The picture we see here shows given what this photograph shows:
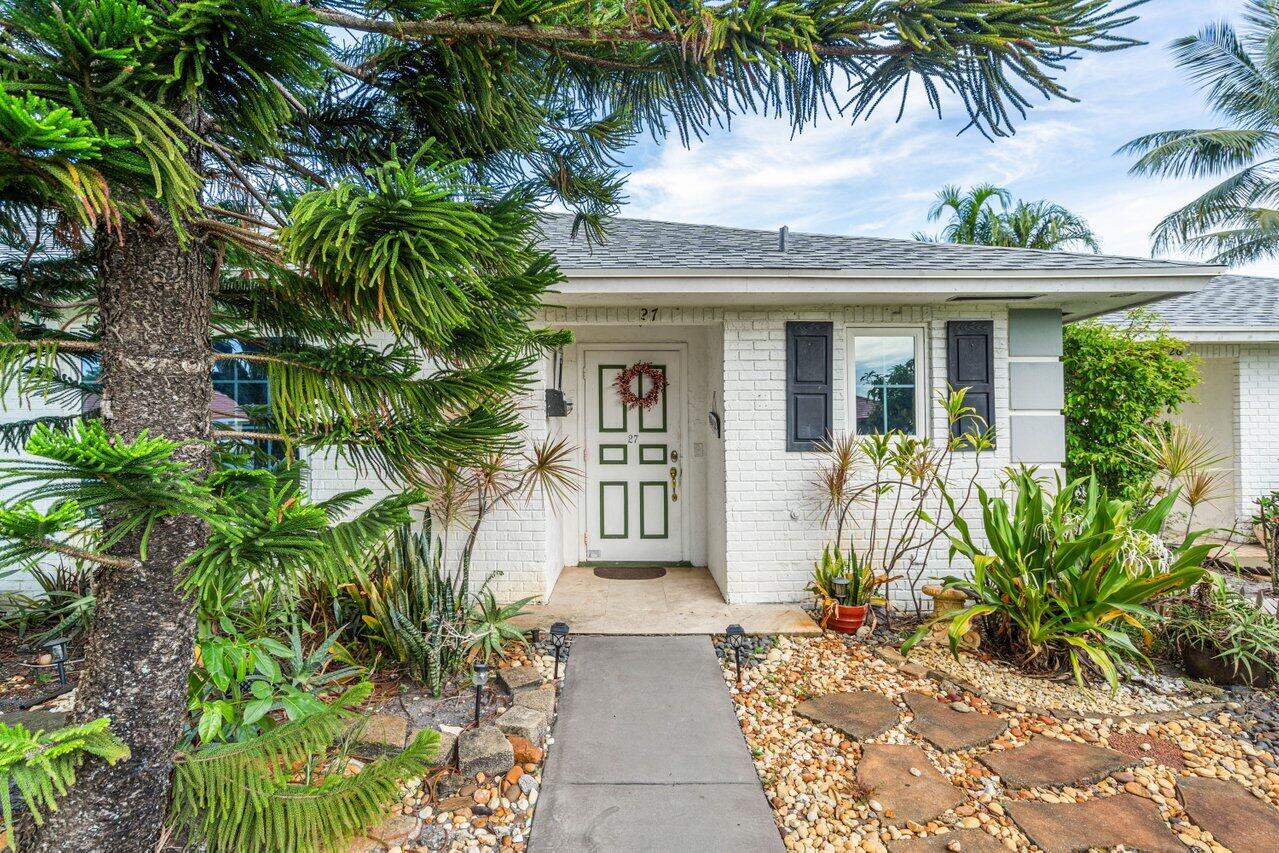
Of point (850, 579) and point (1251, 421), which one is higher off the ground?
point (1251, 421)

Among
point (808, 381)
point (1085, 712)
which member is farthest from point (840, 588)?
point (808, 381)

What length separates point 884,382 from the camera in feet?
15.6

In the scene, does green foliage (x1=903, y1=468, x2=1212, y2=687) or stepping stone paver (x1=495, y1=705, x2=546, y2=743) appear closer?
stepping stone paver (x1=495, y1=705, x2=546, y2=743)

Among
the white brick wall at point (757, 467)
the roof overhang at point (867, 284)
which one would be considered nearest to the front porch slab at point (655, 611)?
the white brick wall at point (757, 467)

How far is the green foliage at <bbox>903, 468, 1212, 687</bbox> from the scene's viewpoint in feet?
10.3

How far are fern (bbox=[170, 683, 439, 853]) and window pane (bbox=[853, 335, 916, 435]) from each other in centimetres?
421

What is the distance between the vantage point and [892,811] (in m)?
2.27

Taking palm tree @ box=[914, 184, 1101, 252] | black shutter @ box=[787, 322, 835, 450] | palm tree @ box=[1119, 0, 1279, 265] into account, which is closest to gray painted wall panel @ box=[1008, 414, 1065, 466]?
black shutter @ box=[787, 322, 835, 450]

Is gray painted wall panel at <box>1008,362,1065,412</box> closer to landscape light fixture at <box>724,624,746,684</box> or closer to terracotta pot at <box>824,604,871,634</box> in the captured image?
terracotta pot at <box>824,604,871,634</box>

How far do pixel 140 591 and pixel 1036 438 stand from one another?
5611mm

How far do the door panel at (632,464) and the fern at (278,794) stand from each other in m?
4.13

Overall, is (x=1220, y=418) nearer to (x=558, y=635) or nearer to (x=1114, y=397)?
(x=1114, y=397)

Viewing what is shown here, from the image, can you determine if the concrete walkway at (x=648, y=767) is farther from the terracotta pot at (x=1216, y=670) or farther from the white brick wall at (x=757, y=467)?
the terracotta pot at (x=1216, y=670)

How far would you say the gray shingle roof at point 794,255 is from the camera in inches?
166
